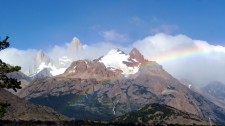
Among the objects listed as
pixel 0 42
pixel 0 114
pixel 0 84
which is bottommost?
pixel 0 114

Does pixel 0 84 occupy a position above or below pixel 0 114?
above

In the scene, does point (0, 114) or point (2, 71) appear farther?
point (2, 71)

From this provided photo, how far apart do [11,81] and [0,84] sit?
106 inches

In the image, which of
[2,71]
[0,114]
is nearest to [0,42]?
[2,71]

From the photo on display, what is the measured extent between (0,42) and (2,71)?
6.75 m

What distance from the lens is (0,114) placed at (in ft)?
282

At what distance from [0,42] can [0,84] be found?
9752 millimetres

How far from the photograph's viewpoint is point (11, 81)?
94.2m

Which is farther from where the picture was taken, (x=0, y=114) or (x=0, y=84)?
(x=0, y=84)

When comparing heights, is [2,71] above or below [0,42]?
below

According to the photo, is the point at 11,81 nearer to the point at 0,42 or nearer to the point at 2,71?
the point at 2,71

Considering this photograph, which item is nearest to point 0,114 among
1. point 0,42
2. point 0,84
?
point 0,84

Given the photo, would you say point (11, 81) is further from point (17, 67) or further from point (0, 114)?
point (0, 114)

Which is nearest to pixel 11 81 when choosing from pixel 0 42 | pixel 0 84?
pixel 0 84
